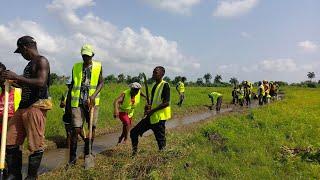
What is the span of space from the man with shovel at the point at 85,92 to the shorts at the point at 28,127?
1490 millimetres

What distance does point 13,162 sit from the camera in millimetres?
5574

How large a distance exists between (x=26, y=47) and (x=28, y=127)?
38.5 inches

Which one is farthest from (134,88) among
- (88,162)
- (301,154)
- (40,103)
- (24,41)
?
(24,41)

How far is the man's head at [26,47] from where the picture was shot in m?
5.46

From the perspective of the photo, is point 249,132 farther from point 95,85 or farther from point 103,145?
point 95,85

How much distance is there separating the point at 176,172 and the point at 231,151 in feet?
6.88

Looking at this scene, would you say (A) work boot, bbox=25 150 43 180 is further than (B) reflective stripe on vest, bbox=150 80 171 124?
No

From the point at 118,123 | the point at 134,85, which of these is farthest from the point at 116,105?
the point at 118,123

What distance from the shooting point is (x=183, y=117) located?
2034cm

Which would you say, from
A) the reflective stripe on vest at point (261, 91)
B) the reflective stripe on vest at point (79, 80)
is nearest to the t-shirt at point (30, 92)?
the reflective stripe on vest at point (79, 80)

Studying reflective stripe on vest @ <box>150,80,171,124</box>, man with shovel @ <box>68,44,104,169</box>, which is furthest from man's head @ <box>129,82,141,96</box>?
man with shovel @ <box>68,44,104,169</box>

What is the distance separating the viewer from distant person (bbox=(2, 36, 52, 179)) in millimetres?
5383

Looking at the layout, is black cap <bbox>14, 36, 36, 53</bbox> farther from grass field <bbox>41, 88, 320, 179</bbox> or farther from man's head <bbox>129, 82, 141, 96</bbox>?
man's head <bbox>129, 82, 141, 96</bbox>

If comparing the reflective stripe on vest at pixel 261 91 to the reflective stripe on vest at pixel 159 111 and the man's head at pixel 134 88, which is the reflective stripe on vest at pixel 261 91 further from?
the reflective stripe on vest at pixel 159 111
